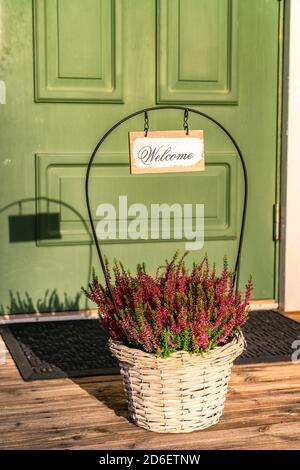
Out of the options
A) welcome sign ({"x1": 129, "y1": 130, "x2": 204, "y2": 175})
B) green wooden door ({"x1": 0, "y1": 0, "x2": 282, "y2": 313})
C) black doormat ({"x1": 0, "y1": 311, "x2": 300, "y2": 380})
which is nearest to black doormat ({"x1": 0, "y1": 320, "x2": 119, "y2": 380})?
black doormat ({"x1": 0, "y1": 311, "x2": 300, "y2": 380})

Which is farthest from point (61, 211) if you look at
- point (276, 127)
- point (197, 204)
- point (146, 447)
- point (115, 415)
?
point (146, 447)

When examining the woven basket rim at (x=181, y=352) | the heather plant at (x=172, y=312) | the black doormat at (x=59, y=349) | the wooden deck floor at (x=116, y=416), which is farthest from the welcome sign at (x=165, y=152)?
the black doormat at (x=59, y=349)

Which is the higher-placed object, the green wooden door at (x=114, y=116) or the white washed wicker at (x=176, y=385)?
the green wooden door at (x=114, y=116)

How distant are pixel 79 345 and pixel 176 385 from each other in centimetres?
121

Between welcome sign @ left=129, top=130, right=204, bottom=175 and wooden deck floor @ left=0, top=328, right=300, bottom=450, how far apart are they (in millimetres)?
791

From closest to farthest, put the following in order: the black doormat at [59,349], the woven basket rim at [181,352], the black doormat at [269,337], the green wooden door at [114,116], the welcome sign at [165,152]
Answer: the woven basket rim at [181,352] < the welcome sign at [165,152] < the black doormat at [59,349] < the black doormat at [269,337] < the green wooden door at [114,116]

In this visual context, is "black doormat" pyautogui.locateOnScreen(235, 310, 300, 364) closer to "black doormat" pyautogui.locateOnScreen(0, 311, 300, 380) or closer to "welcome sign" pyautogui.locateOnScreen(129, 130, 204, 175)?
"black doormat" pyautogui.locateOnScreen(0, 311, 300, 380)

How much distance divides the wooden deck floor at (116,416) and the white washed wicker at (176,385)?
1.7 inches

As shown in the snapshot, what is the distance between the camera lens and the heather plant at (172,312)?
7.74ft

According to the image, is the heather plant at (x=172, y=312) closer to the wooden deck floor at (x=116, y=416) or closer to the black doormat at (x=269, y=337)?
the wooden deck floor at (x=116, y=416)

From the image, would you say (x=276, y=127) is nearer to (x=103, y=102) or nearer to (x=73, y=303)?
(x=103, y=102)

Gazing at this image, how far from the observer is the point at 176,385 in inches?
93.5

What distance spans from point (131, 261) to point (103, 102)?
77 centimetres

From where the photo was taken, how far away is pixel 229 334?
97.7 inches
